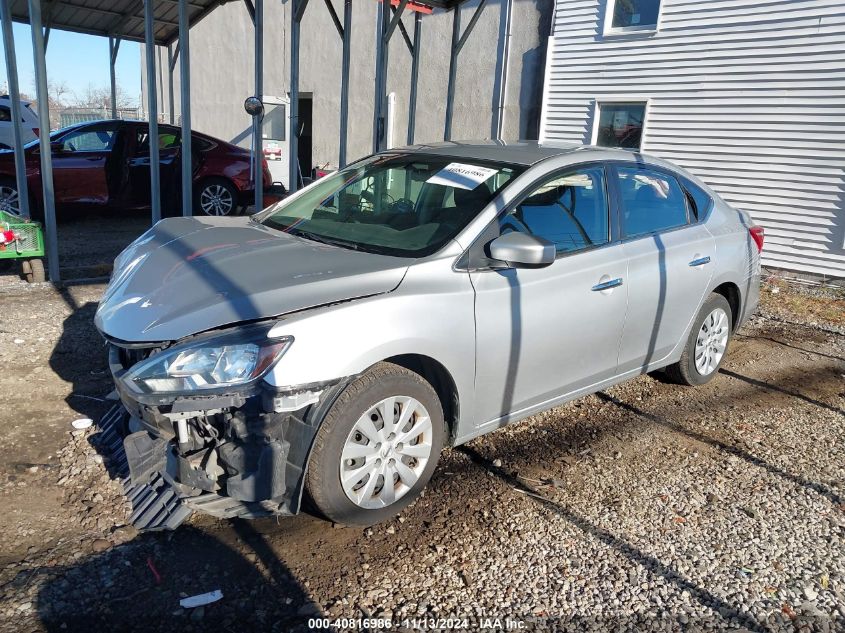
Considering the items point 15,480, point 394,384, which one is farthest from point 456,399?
point 15,480

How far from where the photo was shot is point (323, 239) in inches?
141

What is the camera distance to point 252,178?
1075cm

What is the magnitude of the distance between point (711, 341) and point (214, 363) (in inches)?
148

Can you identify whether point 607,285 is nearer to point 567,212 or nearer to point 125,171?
point 567,212

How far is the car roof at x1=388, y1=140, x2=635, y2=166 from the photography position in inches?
151

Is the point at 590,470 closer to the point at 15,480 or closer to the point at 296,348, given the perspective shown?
the point at 296,348

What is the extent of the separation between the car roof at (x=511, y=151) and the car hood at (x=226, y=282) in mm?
1082

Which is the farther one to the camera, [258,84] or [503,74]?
[503,74]

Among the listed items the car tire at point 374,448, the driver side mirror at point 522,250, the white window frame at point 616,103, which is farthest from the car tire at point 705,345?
A: the white window frame at point 616,103

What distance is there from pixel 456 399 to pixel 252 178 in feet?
27.9

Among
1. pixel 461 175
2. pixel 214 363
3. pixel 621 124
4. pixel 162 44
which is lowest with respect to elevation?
pixel 214 363

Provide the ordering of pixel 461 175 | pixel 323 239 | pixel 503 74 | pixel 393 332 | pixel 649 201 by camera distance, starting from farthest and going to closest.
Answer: pixel 503 74, pixel 649 201, pixel 461 175, pixel 323 239, pixel 393 332

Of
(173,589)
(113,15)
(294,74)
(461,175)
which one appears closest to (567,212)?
(461,175)

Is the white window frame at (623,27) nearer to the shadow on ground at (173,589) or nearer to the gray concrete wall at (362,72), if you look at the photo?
the gray concrete wall at (362,72)
